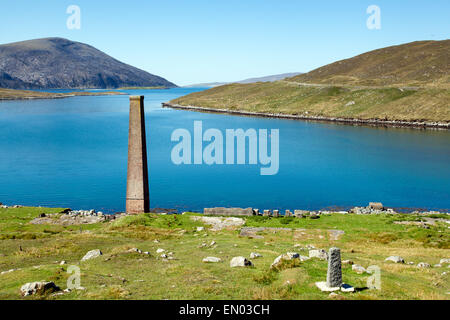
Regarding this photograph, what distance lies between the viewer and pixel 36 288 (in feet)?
44.2

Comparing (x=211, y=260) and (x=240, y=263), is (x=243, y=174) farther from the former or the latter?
(x=240, y=263)

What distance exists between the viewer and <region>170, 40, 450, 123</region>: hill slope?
124m

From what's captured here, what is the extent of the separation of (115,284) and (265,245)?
438 inches

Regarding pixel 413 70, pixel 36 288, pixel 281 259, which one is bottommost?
pixel 281 259

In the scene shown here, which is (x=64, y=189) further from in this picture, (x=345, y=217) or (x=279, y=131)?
(x=279, y=131)

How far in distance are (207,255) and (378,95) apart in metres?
135

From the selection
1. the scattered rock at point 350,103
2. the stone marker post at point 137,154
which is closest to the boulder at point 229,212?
the stone marker post at point 137,154

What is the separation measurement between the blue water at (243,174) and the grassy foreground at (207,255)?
479 inches

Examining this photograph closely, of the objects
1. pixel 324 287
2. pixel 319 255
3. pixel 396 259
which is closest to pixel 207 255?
pixel 319 255

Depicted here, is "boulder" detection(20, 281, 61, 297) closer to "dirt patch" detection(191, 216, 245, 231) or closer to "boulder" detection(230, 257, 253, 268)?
"boulder" detection(230, 257, 253, 268)

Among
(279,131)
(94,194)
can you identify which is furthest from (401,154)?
(94,194)
